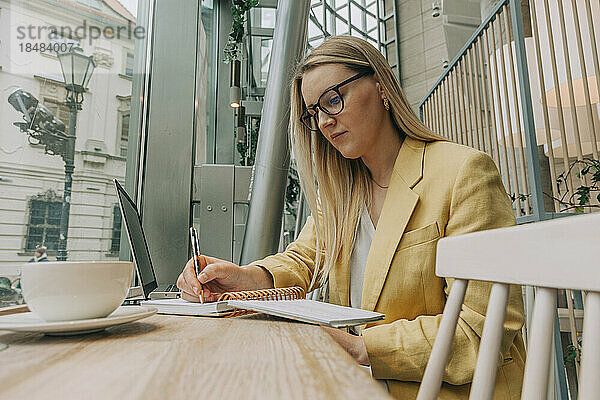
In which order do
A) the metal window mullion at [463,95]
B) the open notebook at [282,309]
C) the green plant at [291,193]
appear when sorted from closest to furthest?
1. the open notebook at [282,309]
2. the metal window mullion at [463,95]
3. the green plant at [291,193]

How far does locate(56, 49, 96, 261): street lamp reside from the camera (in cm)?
112

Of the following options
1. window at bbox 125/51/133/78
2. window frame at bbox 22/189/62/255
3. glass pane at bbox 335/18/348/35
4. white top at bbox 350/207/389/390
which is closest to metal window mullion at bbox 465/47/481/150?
white top at bbox 350/207/389/390

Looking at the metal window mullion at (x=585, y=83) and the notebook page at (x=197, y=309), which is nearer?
the notebook page at (x=197, y=309)

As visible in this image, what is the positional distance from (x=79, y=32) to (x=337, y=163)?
2.85 feet

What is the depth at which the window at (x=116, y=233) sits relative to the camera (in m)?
1.51

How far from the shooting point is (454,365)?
2.92ft

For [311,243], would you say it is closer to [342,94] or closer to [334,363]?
[342,94]

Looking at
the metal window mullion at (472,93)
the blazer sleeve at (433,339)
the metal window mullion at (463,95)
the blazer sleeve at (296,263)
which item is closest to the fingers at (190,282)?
the blazer sleeve at (296,263)

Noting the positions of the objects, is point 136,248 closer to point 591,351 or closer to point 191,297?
point 191,297

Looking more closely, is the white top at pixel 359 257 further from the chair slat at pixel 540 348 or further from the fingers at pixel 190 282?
the chair slat at pixel 540 348

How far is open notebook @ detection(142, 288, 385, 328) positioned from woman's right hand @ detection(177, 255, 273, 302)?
0.47 feet

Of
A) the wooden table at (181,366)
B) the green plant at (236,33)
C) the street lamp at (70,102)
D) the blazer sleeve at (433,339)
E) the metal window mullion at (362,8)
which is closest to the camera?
the wooden table at (181,366)

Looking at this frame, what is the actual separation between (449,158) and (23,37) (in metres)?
1.04

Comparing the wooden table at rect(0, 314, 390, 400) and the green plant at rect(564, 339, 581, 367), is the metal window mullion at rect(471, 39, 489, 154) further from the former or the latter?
the wooden table at rect(0, 314, 390, 400)
